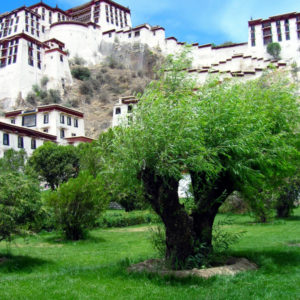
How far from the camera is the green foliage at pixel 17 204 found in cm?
909

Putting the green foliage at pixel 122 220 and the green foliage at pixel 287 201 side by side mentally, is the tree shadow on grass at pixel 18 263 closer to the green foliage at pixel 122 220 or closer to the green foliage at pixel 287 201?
the green foliage at pixel 122 220

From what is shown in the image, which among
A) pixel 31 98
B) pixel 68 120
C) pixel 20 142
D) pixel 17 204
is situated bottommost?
pixel 17 204

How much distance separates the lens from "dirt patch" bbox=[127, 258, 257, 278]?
22.6 feet

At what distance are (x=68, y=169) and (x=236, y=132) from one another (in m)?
29.5

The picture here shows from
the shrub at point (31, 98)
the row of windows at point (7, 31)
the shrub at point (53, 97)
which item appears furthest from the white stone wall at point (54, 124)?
the row of windows at point (7, 31)

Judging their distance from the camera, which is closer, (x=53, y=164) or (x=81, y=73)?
(x=53, y=164)

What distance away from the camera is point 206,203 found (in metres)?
8.38

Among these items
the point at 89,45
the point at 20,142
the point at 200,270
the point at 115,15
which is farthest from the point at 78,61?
the point at 200,270

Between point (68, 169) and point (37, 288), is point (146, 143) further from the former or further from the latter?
point (68, 169)

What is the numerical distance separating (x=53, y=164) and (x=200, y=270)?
30.2 metres

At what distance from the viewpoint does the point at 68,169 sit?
116 ft

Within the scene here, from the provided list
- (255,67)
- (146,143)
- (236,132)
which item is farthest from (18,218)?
(255,67)

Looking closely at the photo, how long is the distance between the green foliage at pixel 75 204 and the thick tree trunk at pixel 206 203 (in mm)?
7644

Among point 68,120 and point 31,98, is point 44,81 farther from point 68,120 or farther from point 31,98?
point 68,120
